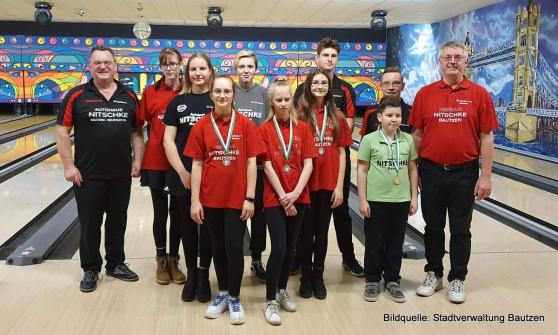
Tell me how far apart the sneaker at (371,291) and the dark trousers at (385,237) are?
0.02 metres

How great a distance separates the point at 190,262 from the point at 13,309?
2.65 ft

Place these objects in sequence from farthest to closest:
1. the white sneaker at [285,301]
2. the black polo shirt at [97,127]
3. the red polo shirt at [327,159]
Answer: the black polo shirt at [97,127] → the red polo shirt at [327,159] → the white sneaker at [285,301]

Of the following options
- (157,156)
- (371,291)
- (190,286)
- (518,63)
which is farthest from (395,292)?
(518,63)

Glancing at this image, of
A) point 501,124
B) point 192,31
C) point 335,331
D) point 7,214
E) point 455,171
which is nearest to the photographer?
point 335,331

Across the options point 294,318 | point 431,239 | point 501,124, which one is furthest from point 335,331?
point 501,124

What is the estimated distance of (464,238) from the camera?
260 cm

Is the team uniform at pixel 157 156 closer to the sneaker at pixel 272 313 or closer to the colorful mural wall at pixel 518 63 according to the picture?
the sneaker at pixel 272 313

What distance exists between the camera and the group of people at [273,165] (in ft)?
7.64

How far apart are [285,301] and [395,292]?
548 mm

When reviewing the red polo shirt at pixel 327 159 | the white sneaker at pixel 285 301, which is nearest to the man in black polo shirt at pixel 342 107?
the red polo shirt at pixel 327 159

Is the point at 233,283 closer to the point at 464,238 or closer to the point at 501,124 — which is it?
the point at 464,238

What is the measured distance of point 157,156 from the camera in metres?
2.71

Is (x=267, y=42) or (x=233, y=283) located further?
(x=267, y=42)

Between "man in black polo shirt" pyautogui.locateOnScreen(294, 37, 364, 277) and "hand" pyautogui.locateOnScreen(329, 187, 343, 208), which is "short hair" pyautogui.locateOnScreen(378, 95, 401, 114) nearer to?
"man in black polo shirt" pyautogui.locateOnScreen(294, 37, 364, 277)
